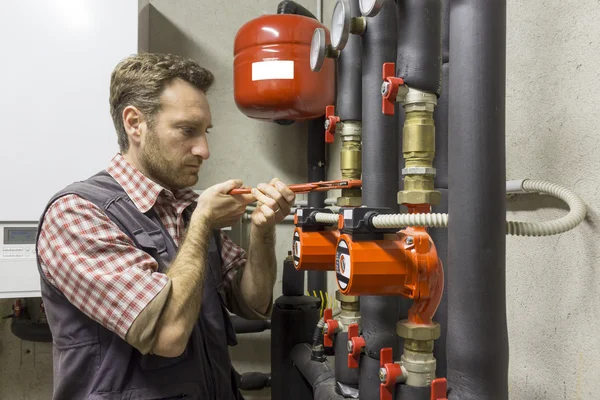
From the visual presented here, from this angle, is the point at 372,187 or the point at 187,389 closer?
the point at 372,187

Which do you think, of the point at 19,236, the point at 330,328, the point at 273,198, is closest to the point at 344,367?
the point at 330,328

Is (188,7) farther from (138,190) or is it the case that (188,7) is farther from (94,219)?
(94,219)

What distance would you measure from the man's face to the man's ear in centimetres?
2

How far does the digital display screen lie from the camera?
4.12 ft

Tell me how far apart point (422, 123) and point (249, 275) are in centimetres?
65

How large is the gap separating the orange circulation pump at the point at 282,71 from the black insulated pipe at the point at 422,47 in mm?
772

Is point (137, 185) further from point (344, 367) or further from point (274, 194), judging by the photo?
point (344, 367)

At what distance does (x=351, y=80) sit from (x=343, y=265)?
1.07 feet

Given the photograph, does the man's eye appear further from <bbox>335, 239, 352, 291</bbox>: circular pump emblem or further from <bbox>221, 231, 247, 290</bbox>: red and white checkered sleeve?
<bbox>335, 239, 352, 291</bbox>: circular pump emblem

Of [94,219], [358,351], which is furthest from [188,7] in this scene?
[358,351]

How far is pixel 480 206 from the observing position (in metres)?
0.47

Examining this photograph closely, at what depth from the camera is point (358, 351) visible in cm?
70

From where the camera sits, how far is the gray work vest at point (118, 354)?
83cm

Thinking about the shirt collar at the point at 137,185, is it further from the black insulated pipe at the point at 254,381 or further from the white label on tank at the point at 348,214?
the black insulated pipe at the point at 254,381
